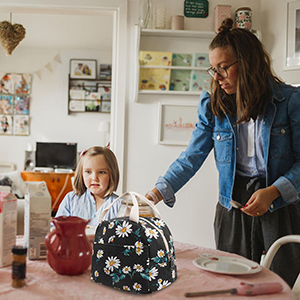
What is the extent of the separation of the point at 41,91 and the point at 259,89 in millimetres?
5374

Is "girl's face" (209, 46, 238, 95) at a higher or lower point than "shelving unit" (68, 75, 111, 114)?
lower

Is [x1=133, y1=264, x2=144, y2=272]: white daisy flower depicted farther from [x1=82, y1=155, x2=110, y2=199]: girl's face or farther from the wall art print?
the wall art print

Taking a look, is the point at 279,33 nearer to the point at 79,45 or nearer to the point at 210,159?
the point at 210,159

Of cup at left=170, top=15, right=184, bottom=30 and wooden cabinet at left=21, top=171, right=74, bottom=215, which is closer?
cup at left=170, top=15, right=184, bottom=30

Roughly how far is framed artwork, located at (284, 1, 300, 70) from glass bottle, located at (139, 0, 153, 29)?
895 millimetres

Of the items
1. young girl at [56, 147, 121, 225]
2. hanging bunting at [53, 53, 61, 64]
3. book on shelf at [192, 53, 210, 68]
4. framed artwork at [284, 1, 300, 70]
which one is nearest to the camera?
young girl at [56, 147, 121, 225]

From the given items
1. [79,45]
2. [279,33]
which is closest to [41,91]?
[79,45]

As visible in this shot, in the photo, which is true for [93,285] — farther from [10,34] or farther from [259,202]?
[10,34]

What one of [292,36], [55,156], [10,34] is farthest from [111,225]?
[55,156]

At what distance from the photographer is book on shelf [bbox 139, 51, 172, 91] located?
2.57 meters

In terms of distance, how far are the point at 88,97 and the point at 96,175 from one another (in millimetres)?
4706

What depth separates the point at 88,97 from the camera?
620cm

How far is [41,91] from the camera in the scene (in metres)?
6.27

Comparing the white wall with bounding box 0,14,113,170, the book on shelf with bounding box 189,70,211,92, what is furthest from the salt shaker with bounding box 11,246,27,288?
the white wall with bounding box 0,14,113,170
